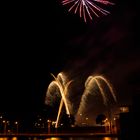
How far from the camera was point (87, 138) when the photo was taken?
6625 cm

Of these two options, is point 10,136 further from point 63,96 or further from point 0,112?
point 0,112

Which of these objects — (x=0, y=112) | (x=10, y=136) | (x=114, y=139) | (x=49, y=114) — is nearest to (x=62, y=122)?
(x=49, y=114)

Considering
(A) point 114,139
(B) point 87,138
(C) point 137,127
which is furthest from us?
(B) point 87,138

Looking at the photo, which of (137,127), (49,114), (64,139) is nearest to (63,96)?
(64,139)

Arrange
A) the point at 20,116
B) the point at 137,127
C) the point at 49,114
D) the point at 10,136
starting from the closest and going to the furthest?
the point at 137,127
the point at 10,136
the point at 20,116
the point at 49,114

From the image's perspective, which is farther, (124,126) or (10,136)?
(10,136)

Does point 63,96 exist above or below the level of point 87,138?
above

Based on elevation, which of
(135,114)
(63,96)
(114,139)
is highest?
(63,96)

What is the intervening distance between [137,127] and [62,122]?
180ft

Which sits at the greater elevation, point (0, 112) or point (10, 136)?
point (0, 112)

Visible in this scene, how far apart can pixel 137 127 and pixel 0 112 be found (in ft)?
210

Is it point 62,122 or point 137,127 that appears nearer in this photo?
point 137,127

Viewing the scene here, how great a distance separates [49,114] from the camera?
11906 centimetres

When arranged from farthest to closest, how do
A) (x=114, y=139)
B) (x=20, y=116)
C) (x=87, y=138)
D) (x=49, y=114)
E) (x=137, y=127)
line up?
(x=49, y=114)
(x=20, y=116)
(x=87, y=138)
(x=114, y=139)
(x=137, y=127)
